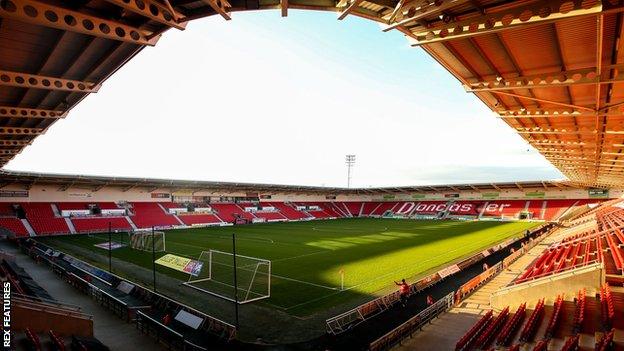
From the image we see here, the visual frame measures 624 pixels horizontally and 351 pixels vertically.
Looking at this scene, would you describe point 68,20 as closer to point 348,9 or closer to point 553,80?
point 348,9

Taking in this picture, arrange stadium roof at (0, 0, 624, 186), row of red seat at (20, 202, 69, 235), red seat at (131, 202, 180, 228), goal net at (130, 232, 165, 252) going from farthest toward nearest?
red seat at (131, 202, 180, 228) < row of red seat at (20, 202, 69, 235) < goal net at (130, 232, 165, 252) < stadium roof at (0, 0, 624, 186)

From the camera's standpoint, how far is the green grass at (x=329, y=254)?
63.6 ft

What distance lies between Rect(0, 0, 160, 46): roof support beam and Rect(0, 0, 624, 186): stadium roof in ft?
0.06

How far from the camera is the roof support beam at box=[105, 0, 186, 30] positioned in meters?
5.89

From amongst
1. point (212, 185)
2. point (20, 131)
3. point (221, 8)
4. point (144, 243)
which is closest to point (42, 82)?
point (221, 8)

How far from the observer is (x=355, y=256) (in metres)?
29.3

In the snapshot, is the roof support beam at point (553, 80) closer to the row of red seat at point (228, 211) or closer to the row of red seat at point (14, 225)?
the row of red seat at point (228, 211)

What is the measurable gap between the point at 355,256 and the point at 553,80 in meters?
22.5

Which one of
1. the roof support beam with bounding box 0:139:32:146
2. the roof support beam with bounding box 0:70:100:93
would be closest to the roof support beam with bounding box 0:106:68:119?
the roof support beam with bounding box 0:70:100:93

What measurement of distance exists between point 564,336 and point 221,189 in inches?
2219

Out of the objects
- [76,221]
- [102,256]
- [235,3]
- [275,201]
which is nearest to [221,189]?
[275,201]

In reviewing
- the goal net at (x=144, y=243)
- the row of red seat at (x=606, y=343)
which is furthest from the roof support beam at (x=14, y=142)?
the row of red seat at (x=606, y=343)

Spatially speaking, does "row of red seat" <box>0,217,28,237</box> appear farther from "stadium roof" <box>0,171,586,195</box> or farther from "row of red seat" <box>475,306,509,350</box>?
"row of red seat" <box>475,306,509,350</box>

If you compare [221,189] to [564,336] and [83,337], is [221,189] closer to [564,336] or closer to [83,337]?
[83,337]
